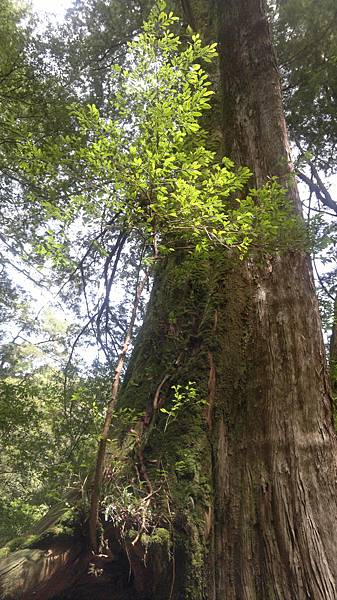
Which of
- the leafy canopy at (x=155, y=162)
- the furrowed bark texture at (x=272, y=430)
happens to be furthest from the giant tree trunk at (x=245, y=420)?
the leafy canopy at (x=155, y=162)

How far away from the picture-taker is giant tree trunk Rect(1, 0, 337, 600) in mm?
2254

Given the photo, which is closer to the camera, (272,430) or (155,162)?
(155,162)

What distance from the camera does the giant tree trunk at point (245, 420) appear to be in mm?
2254

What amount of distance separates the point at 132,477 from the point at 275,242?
178 centimetres

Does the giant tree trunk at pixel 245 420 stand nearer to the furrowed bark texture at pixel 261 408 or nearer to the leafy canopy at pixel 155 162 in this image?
the furrowed bark texture at pixel 261 408

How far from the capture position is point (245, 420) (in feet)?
9.12

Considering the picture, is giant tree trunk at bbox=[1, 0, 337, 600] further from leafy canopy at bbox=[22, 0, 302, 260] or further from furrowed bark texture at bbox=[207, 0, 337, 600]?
leafy canopy at bbox=[22, 0, 302, 260]

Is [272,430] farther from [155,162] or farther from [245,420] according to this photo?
[155,162]

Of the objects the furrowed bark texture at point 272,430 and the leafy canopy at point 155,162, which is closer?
the leafy canopy at point 155,162

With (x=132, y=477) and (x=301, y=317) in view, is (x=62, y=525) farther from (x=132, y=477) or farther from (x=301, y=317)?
(x=301, y=317)

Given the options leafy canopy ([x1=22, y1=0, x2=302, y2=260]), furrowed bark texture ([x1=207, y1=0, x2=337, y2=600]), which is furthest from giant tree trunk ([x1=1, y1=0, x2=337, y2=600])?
leafy canopy ([x1=22, y1=0, x2=302, y2=260])

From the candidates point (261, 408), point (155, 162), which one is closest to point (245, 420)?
point (261, 408)

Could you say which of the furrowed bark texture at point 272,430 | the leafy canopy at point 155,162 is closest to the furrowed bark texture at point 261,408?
the furrowed bark texture at point 272,430

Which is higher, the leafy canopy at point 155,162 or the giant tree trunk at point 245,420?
the leafy canopy at point 155,162
